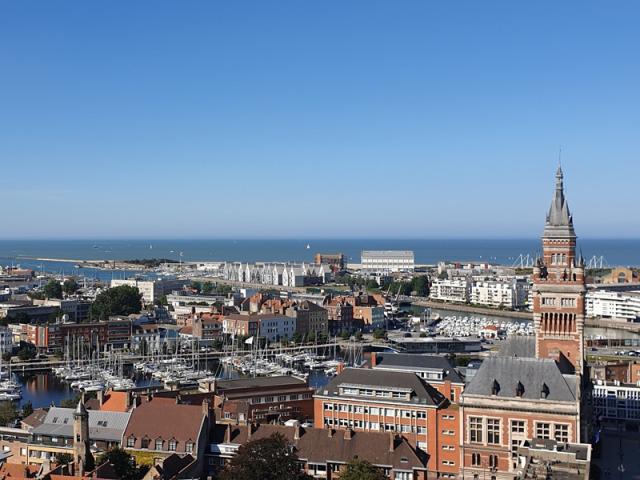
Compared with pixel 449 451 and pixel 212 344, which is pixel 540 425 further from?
pixel 212 344

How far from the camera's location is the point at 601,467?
30.1 metres

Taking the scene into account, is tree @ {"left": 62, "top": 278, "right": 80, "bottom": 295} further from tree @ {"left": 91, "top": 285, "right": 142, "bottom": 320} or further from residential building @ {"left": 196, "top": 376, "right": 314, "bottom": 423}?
residential building @ {"left": 196, "top": 376, "right": 314, "bottom": 423}

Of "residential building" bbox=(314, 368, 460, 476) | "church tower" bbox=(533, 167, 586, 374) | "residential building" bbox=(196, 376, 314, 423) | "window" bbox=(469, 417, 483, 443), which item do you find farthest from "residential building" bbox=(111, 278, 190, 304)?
"window" bbox=(469, 417, 483, 443)

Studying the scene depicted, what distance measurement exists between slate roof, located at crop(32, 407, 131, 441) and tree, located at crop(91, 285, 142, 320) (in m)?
55.5

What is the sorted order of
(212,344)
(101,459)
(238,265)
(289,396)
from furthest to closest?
(238,265) < (212,344) < (289,396) < (101,459)

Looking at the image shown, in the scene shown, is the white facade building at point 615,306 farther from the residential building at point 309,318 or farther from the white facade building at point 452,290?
the residential building at point 309,318

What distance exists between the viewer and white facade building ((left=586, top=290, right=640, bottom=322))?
98.4 meters

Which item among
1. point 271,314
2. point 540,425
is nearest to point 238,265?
point 271,314

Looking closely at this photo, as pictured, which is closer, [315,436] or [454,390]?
[315,436]

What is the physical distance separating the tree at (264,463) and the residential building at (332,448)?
270 cm

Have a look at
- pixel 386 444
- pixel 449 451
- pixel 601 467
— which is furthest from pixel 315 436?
pixel 601 467

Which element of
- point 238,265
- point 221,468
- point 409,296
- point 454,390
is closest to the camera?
point 221,468

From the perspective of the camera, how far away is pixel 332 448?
3059 centimetres

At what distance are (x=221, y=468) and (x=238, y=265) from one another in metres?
138
